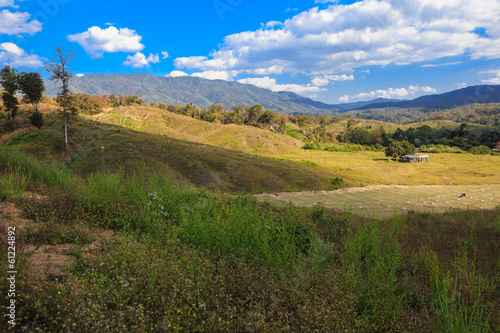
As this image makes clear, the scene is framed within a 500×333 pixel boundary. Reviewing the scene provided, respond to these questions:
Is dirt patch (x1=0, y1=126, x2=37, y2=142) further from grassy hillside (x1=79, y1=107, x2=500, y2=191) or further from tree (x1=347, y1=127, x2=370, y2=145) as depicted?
tree (x1=347, y1=127, x2=370, y2=145)

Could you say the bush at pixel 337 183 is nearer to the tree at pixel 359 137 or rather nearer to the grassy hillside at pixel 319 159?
the grassy hillside at pixel 319 159

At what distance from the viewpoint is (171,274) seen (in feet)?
11.4

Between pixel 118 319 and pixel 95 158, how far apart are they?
26.5 meters

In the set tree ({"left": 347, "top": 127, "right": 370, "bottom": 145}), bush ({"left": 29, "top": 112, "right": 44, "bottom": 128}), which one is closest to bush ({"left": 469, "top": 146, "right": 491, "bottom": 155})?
tree ({"left": 347, "top": 127, "right": 370, "bottom": 145})

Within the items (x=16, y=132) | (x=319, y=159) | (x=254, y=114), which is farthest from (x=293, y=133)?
(x=16, y=132)

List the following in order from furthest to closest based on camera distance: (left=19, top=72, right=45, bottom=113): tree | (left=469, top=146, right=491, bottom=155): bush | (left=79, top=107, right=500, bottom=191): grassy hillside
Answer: (left=469, top=146, right=491, bottom=155): bush, (left=79, top=107, right=500, bottom=191): grassy hillside, (left=19, top=72, right=45, bottom=113): tree

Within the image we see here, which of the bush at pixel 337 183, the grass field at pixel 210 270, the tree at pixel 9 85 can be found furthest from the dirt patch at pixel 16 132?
the bush at pixel 337 183

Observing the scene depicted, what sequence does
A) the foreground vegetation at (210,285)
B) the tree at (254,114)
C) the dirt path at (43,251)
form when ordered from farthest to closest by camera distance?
1. the tree at (254,114)
2. the dirt path at (43,251)
3. the foreground vegetation at (210,285)

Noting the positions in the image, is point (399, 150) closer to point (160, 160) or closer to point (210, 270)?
point (160, 160)

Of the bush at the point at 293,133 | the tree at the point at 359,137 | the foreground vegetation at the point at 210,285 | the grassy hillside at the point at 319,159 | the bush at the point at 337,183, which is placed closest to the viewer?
the foreground vegetation at the point at 210,285

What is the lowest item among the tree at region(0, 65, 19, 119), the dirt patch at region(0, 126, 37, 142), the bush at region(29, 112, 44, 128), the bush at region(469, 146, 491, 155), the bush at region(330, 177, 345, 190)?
the bush at region(330, 177, 345, 190)

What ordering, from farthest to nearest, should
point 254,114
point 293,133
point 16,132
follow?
point 293,133 → point 254,114 → point 16,132

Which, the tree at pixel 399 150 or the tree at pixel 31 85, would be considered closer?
the tree at pixel 31 85

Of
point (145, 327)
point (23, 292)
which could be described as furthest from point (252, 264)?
point (23, 292)
